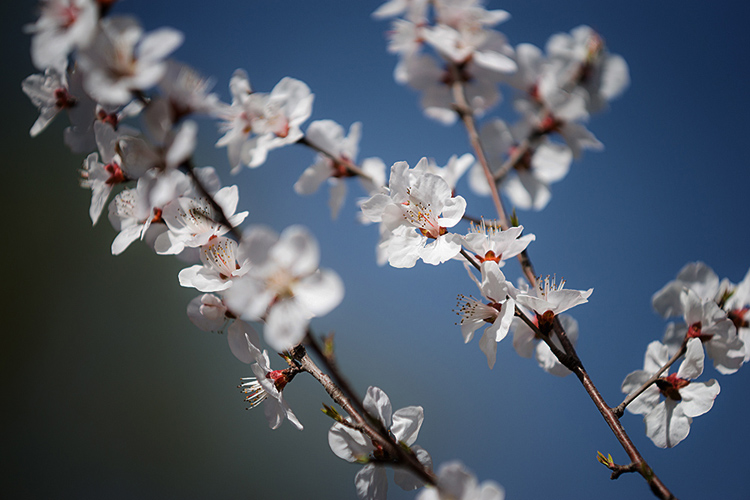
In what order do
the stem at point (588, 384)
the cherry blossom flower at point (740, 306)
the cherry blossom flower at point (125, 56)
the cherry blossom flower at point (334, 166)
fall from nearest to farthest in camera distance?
the cherry blossom flower at point (125, 56) < the stem at point (588, 384) < the cherry blossom flower at point (740, 306) < the cherry blossom flower at point (334, 166)

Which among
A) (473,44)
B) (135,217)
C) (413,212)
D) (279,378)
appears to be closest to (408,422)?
(279,378)

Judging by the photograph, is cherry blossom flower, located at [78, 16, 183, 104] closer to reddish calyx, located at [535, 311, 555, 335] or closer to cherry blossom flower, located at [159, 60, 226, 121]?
cherry blossom flower, located at [159, 60, 226, 121]

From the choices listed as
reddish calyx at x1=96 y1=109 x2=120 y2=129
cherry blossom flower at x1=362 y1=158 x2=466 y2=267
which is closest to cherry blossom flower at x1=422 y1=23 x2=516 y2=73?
cherry blossom flower at x1=362 y1=158 x2=466 y2=267

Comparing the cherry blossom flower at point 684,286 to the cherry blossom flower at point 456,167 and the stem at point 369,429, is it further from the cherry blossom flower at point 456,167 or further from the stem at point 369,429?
the stem at point 369,429

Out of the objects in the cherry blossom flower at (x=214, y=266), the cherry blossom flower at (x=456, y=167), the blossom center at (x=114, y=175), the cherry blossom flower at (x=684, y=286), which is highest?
the blossom center at (x=114, y=175)

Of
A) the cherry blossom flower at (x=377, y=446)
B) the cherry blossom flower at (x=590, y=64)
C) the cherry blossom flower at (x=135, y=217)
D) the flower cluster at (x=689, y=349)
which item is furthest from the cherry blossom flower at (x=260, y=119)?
the flower cluster at (x=689, y=349)

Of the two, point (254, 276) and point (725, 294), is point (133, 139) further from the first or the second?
point (725, 294)

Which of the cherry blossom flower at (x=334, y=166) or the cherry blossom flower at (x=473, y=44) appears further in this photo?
the cherry blossom flower at (x=334, y=166)

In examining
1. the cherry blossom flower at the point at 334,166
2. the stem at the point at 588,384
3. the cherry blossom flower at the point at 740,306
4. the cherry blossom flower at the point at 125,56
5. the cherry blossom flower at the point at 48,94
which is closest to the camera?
the cherry blossom flower at the point at 125,56
